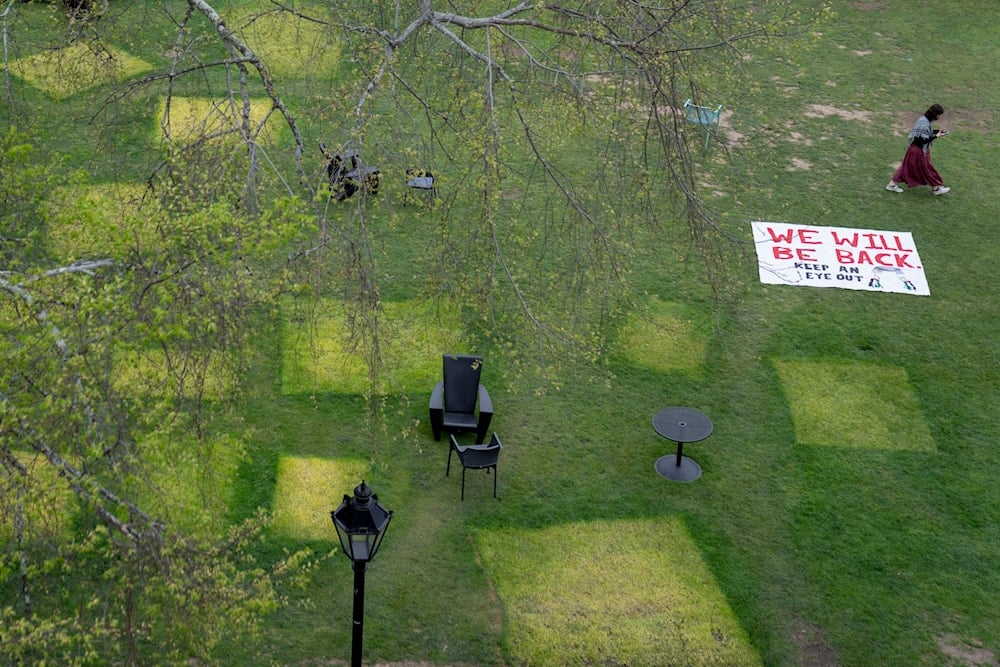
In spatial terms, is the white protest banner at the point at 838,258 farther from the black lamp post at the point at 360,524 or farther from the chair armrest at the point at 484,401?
the black lamp post at the point at 360,524

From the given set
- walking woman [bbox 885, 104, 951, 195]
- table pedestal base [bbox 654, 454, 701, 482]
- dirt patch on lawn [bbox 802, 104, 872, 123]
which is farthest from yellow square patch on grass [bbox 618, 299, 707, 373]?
dirt patch on lawn [bbox 802, 104, 872, 123]

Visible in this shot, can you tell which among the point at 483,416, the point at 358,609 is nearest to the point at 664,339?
the point at 483,416

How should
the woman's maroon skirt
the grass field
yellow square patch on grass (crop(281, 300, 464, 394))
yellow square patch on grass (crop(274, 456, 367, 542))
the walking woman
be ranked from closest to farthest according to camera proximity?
the grass field < yellow square patch on grass (crop(274, 456, 367, 542)) < yellow square patch on grass (crop(281, 300, 464, 394)) < the walking woman < the woman's maroon skirt

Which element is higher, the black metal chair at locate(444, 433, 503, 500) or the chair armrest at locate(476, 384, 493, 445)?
the chair armrest at locate(476, 384, 493, 445)

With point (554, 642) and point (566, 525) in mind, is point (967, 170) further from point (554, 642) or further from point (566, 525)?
point (554, 642)

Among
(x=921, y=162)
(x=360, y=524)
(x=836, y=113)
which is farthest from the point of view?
(x=836, y=113)

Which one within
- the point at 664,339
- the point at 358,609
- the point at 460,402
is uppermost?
the point at 664,339

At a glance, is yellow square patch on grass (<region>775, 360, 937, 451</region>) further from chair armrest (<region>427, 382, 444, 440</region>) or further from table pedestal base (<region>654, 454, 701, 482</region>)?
chair armrest (<region>427, 382, 444, 440</region>)

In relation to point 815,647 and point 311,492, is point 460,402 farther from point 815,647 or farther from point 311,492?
point 815,647
